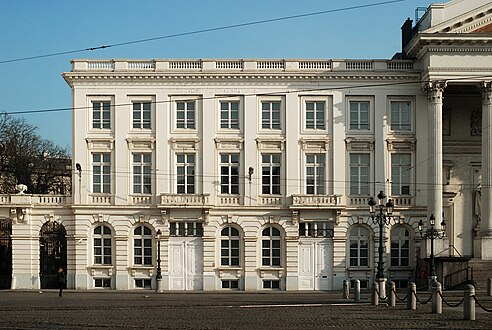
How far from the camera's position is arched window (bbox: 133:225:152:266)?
57625mm

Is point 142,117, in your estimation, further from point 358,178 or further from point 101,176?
point 358,178

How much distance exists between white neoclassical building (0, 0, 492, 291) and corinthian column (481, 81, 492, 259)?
1.64 m

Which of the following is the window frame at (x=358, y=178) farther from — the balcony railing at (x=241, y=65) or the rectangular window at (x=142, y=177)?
the rectangular window at (x=142, y=177)

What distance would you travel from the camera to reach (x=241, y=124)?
A: 2280 inches

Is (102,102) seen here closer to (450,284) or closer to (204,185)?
(204,185)

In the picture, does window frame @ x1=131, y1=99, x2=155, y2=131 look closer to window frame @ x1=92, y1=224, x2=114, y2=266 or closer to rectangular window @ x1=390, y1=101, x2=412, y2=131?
window frame @ x1=92, y1=224, x2=114, y2=266

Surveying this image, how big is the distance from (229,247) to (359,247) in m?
8.11

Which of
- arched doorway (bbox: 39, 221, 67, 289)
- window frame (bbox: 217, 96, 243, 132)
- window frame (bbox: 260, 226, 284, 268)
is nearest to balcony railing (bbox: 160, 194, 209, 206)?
window frame (bbox: 260, 226, 284, 268)

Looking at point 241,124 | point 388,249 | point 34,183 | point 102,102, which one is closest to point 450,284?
point 388,249

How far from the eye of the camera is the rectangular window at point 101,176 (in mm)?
57938

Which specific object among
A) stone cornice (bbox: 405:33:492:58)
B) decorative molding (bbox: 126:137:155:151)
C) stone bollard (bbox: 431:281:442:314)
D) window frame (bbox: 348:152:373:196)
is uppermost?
stone cornice (bbox: 405:33:492:58)

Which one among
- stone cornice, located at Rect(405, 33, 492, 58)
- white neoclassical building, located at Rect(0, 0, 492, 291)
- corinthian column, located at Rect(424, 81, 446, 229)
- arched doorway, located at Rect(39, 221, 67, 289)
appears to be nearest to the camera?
stone cornice, located at Rect(405, 33, 492, 58)

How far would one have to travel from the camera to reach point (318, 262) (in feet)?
189

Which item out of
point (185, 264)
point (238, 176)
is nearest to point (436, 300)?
point (238, 176)
